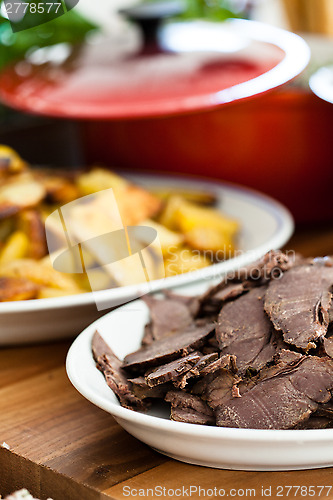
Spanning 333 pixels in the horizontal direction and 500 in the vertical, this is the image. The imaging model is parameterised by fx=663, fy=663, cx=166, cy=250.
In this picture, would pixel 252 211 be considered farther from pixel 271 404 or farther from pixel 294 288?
pixel 271 404

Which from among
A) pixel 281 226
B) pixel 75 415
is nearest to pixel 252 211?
pixel 281 226

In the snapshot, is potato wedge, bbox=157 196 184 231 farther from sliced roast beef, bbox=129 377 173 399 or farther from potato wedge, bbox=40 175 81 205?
sliced roast beef, bbox=129 377 173 399

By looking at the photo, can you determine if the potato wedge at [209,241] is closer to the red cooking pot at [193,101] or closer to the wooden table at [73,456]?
the red cooking pot at [193,101]

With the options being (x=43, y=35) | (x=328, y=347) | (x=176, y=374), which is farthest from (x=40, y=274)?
(x=43, y=35)

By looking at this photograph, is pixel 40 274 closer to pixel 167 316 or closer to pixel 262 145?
pixel 167 316

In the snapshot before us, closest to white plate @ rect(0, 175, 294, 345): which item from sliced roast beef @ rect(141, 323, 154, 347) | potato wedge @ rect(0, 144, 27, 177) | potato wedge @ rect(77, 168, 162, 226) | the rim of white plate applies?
the rim of white plate

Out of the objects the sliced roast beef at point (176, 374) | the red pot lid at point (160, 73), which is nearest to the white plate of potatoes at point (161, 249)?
the red pot lid at point (160, 73)

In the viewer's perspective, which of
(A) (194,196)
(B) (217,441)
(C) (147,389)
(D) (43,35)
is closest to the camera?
(B) (217,441)
